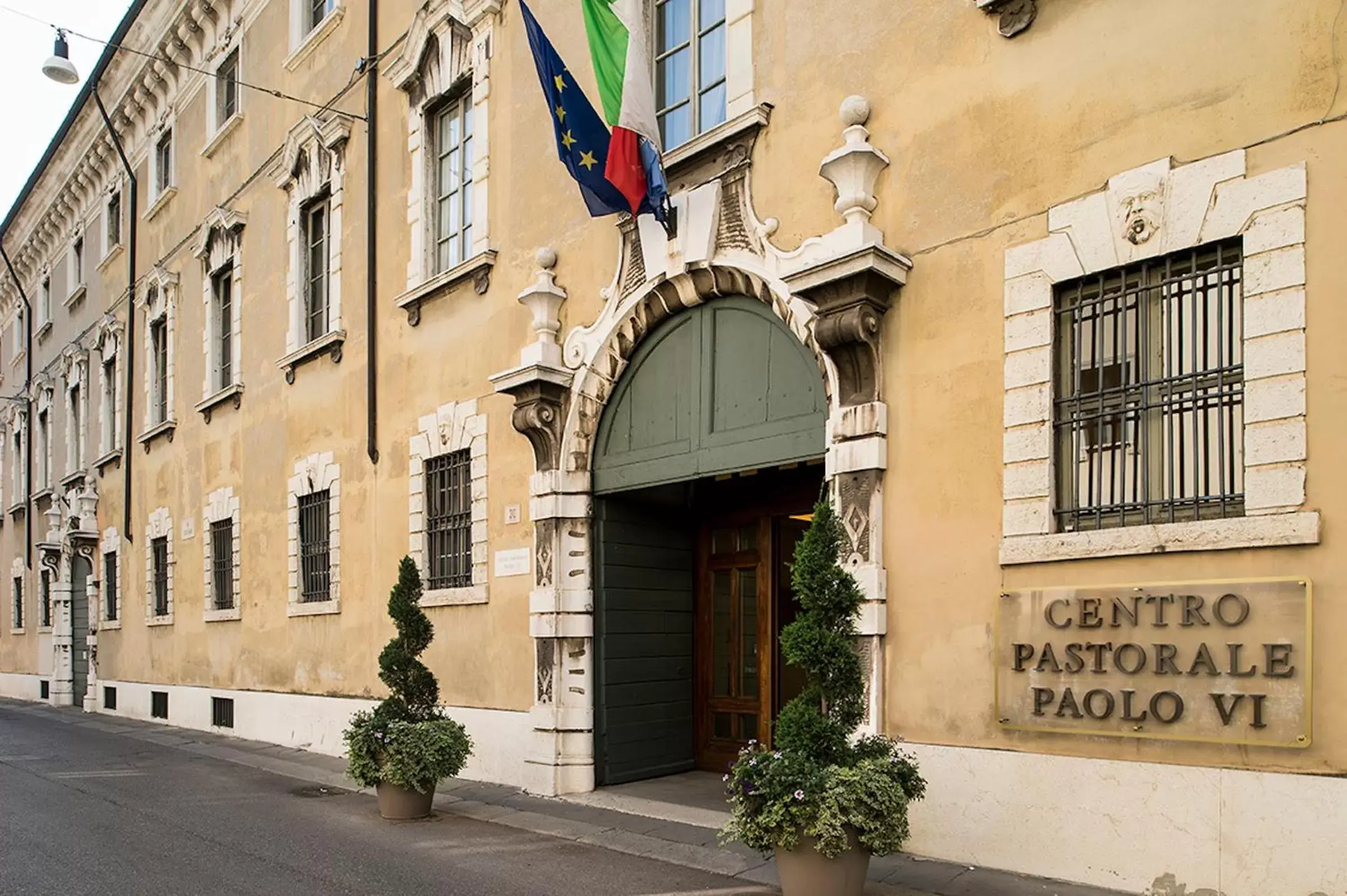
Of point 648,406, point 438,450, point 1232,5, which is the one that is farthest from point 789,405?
point 438,450

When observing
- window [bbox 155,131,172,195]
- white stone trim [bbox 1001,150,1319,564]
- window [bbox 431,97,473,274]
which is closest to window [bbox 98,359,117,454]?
window [bbox 155,131,172,195]

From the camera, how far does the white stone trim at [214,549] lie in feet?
55.9

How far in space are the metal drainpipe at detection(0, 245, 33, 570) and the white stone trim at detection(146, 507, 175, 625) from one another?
30.2ft

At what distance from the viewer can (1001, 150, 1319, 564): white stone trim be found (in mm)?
5941

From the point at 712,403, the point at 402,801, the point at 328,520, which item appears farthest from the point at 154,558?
the point at 712,403

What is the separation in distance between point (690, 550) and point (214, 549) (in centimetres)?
991

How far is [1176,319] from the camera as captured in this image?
6.55 meters

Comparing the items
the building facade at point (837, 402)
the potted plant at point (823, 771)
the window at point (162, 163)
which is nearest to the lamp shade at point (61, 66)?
the building facade at point (837, 402)

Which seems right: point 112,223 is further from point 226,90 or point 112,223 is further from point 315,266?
point 315,266

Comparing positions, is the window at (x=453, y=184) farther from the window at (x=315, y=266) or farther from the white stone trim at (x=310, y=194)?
the window at (x=315, y=266)

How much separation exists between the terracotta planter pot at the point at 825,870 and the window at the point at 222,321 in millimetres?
14372

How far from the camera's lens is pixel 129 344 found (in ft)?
72.4

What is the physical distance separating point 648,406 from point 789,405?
171cm

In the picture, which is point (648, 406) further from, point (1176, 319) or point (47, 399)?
point (47, 399)
